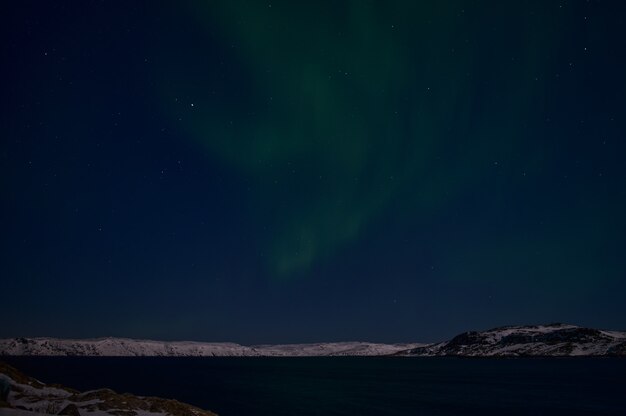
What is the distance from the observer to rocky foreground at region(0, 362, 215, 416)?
22234mm

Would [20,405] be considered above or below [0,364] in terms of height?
below

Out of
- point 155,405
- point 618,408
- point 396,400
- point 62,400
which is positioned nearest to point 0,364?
point 62,400

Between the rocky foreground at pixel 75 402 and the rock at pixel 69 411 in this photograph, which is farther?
the rocky foreground at pixel 75 402

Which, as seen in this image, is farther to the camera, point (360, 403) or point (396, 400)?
point (396, 400)

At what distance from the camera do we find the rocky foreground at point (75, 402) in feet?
72.9

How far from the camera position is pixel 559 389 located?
304 feet

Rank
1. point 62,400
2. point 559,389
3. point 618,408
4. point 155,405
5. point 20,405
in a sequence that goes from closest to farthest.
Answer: point 20,405, point 62,400, point 155,405, point 618,408, point 559,389

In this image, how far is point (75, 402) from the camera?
82.3ft

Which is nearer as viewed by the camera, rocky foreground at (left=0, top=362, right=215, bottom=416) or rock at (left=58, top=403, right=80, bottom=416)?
rock at (left=58, top=403, right=80, bottom=416)

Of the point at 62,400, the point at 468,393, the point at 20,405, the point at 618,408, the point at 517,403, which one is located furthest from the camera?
the point at 468,393

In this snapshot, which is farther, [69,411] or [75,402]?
[75,402]

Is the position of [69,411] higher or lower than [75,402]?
lower

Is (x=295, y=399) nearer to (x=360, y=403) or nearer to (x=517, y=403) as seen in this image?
(x=360, y=403)

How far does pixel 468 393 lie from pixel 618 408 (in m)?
26.9
